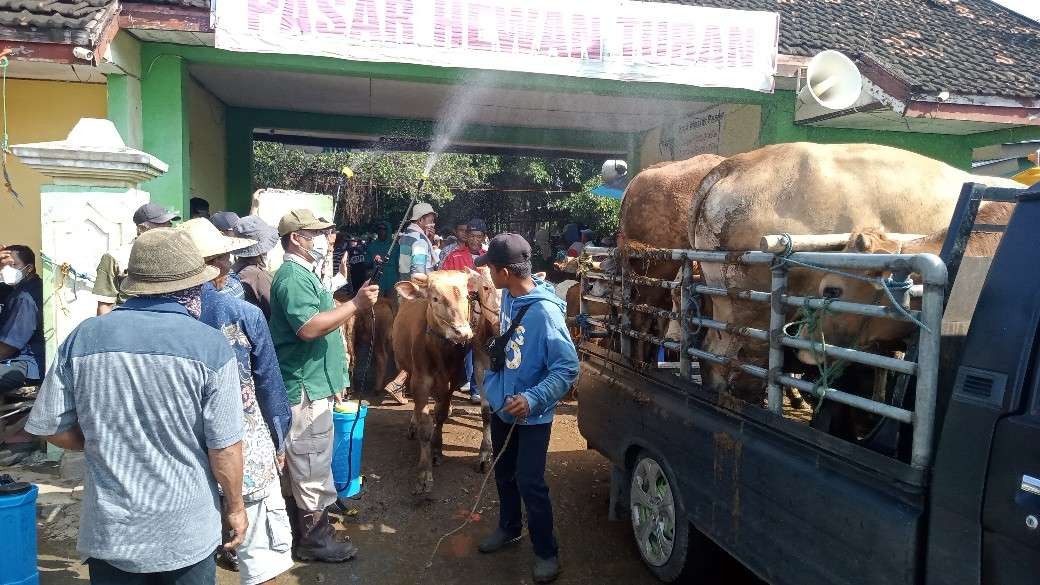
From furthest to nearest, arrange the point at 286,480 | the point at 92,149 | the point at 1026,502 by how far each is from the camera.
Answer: the point at 92,149, the point at 286,480, the point at 1026,502

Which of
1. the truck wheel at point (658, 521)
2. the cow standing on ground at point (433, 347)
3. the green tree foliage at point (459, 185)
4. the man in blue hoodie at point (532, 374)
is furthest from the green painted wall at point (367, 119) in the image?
the truck wheel at point (658, 521)

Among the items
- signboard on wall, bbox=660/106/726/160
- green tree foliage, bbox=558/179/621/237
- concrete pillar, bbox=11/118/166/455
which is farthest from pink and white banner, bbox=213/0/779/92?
green tree foliage, bbox=558/179/621/237

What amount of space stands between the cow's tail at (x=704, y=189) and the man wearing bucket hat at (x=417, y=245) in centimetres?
432

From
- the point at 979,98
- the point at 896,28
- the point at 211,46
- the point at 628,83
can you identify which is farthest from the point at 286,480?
the point at 896,28

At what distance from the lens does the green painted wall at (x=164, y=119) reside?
7.29m

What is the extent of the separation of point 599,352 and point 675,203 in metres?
1.15

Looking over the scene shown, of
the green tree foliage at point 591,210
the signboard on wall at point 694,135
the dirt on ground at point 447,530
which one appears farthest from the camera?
the green tree foliage at point 591,210

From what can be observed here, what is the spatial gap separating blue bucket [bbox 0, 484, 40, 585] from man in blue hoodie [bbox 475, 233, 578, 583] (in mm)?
2380

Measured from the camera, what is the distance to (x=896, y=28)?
397 inches

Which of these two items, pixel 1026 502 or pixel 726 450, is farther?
pixel 726 450

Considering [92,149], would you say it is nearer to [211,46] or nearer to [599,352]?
[211,46]

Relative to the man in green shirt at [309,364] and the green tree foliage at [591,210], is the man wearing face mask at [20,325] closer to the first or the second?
the man in green shirt at [309,364]

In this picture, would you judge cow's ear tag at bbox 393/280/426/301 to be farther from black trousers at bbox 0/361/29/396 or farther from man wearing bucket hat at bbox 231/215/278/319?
black trousers at bbox 0/361/29/396

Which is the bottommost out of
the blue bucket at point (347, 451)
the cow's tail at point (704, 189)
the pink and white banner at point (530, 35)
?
the blue bucket at point (347, 451)
